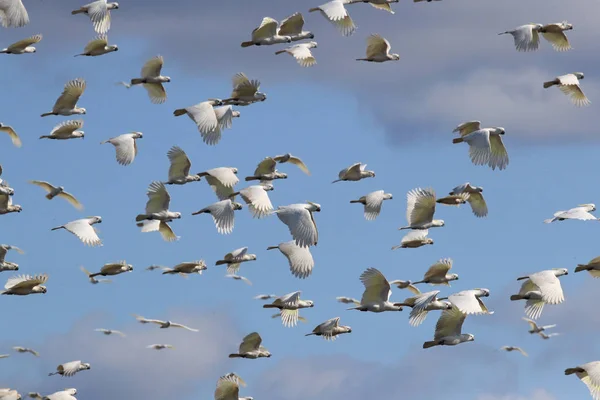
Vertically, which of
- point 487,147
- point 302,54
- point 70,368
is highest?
point 302,54

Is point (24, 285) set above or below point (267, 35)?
below

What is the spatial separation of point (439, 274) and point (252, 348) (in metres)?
7.57

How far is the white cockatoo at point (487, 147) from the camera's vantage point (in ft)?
193

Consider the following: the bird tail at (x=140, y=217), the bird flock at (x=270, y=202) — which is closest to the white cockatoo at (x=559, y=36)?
the bird flock at (x=270, y=202)

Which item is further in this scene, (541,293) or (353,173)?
(353,173)

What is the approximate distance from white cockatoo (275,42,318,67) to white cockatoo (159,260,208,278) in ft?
27.5

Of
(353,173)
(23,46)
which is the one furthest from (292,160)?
(23,46)

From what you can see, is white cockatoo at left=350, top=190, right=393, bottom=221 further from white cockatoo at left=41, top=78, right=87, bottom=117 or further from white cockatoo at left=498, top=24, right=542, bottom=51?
white cockatoo at left=41, top=78, right=87, bottom=117

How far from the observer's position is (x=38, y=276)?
200ft

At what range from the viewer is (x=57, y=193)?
209 ft

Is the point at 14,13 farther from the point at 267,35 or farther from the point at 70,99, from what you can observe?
the point at 267,35

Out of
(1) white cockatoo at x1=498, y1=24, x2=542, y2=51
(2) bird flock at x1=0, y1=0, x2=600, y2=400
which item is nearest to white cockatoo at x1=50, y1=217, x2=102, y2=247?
(2) bird flock at x1=0, y1=0, x2=600, y2=400

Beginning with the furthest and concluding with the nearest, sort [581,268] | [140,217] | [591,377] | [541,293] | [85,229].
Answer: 1. [85,229]
2. [140,217]
3. [581,268]
4. [541,293]
5. [591,377]

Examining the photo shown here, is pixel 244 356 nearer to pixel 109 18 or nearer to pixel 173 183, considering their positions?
pixel 173 183
